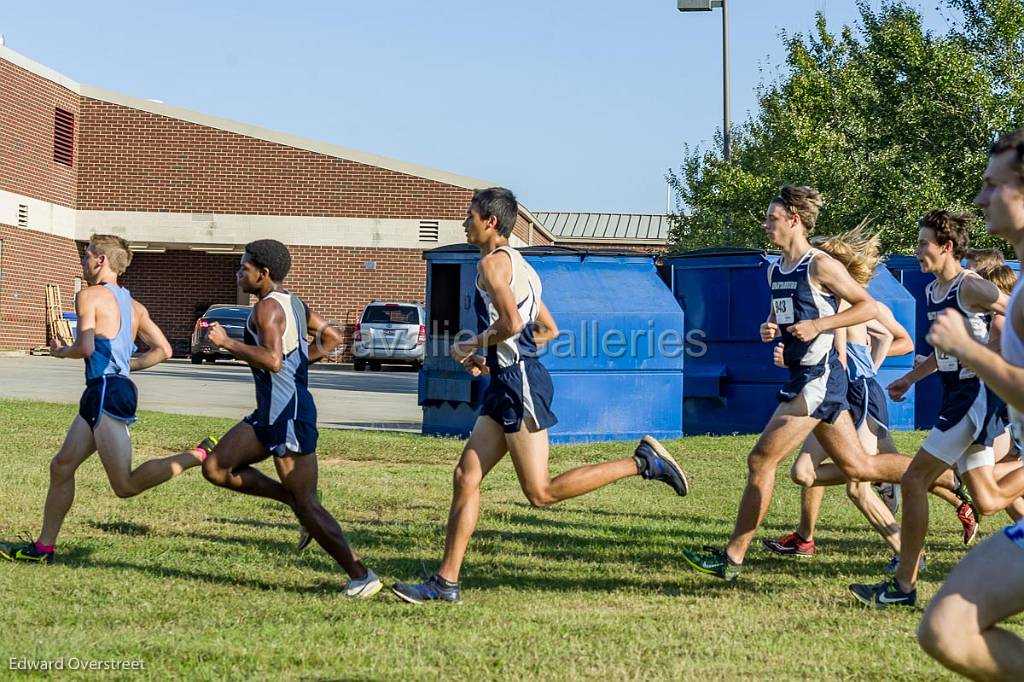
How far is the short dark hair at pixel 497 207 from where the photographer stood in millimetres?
6203

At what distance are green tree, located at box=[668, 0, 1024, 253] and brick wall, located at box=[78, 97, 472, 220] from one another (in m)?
12.1

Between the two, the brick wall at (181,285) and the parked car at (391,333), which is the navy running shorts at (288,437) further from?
the brick wall at (181,285)

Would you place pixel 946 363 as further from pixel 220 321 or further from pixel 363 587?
pixel 220 321

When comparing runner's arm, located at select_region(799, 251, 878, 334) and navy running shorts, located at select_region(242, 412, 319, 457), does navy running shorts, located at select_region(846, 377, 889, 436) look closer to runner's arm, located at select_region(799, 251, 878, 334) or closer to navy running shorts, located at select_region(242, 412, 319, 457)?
runner's arm, located at select_region(799, 251, 878, 334)

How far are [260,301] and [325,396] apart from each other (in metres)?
17.7

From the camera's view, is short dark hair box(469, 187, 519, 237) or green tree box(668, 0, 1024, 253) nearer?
short dark hair box(469, 187, 519, 237)

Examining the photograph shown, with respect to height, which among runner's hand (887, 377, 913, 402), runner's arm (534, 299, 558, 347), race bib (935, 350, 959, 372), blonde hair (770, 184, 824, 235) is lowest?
runner's hand (887, 377, 913, 402)

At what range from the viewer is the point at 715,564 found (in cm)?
687

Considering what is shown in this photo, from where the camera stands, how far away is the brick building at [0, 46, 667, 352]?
3900 centimetres

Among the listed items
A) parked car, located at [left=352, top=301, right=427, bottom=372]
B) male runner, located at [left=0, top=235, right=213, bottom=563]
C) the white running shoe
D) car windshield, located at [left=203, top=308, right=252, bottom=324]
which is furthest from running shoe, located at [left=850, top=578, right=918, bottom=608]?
car windshield, located at [left=203, top=308, right=252, bottom=324]

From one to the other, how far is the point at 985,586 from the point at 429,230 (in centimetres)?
3612

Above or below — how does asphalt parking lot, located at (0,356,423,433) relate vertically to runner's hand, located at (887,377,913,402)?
below

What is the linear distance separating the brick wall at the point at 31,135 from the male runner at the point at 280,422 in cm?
3199

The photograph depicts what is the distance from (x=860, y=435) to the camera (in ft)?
26.3
